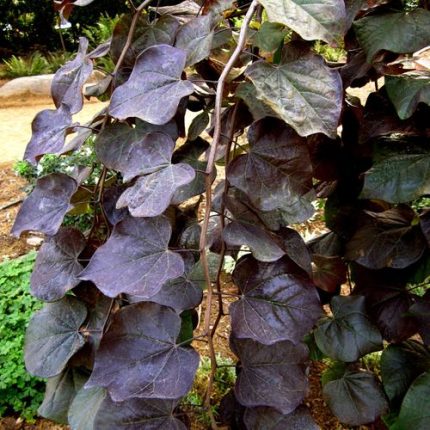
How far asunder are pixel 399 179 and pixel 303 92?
0.26 meters

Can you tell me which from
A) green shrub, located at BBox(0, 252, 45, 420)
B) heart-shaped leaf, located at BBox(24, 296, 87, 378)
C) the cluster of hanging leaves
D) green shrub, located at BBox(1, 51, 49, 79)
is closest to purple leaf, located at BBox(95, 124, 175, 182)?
the cluster of hanging leaves

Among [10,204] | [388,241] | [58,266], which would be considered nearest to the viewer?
[58,266]

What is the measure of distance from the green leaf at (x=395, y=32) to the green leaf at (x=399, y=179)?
17 centimetres

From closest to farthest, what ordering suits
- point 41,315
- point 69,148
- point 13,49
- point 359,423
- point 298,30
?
point 298,30
point 69,148
point 41,315
point 359,423
point 13,49

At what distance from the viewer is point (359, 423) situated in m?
1.01

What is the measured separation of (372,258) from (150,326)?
0.50 m

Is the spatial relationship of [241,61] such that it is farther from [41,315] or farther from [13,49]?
[13,49]

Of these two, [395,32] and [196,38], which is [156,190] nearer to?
[196,38]

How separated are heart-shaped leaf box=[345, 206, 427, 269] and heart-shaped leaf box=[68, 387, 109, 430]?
53cm

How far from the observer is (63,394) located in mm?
917

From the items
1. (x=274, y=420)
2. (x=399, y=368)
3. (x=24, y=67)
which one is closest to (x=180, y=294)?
(x=274, y=420)

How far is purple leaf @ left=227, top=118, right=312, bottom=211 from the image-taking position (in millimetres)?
698

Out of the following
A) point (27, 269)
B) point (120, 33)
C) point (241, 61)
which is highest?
point (120, 33)

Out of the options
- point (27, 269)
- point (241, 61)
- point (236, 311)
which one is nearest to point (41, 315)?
point (236, 311)
